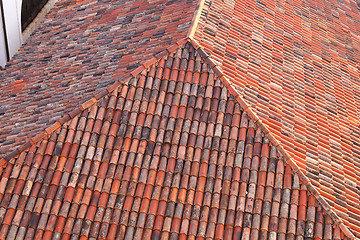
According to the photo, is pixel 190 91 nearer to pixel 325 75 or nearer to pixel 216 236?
pixel 216 236

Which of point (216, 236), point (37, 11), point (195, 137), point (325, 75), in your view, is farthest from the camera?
point (37, 11)

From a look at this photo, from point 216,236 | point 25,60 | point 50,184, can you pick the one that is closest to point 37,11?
point 25,60

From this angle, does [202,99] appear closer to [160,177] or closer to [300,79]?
[160,177]

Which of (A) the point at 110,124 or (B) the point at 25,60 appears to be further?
(B) the point at 25,60

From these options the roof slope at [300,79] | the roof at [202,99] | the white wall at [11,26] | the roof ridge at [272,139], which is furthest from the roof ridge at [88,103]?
the white wall at [11,26]

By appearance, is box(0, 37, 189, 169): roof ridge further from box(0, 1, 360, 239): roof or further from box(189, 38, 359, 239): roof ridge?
box(189, 38, 359, 239): roof ridge

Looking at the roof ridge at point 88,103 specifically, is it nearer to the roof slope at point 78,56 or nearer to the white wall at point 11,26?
the roof slope at point 78,56

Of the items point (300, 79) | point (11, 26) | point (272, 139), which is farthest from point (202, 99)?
point (11, 26)
